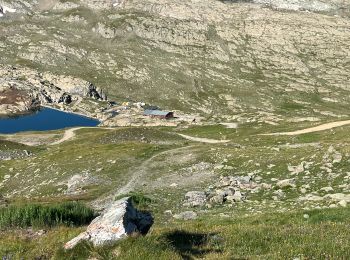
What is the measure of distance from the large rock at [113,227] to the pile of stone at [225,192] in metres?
18.5

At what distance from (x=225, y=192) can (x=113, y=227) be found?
22.8 m

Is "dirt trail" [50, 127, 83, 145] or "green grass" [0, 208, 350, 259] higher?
"green grass" [0, 208, 350, 259]

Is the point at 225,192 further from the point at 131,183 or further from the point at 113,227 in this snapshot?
the point at 113,227

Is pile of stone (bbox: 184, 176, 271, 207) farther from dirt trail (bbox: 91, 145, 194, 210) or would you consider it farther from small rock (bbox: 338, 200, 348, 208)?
small rock (bbox: 338, 200, 348, 208)

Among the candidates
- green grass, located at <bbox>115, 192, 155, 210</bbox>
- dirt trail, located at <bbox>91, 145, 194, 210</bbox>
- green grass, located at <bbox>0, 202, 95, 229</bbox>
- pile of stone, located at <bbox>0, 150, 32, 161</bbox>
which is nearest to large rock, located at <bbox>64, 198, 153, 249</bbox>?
green grass, located at <bbox>0, 202, 95, 229</bbox>

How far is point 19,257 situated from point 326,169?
2987cm

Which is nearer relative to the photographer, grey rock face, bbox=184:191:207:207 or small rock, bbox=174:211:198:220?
small rock, bbox=174:211:198:220

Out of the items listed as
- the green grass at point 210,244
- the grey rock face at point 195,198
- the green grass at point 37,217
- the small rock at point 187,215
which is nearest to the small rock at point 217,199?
the grey rock face at point 195,198

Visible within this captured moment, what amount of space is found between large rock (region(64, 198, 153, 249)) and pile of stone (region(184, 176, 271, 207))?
60.6 feet

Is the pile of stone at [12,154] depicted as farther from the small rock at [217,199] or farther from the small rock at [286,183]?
the small rock at [286,183]

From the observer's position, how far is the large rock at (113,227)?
15.0 metres

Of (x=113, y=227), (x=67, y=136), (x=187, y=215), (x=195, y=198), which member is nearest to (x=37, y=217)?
(x=113, y=227)

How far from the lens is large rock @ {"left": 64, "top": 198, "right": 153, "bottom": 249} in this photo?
15.0 meters

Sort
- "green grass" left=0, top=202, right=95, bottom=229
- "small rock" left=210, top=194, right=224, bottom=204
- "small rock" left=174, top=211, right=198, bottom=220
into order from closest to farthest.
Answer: "green grass" left=0, top=202, right=95, bottom=229, "small rock" left=174, top=211, right=198, bottom=220, "small rock" left=210, top=194, right=224, bottom=204
